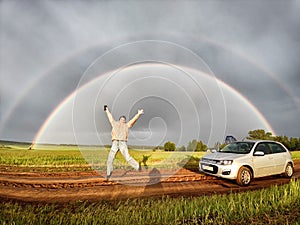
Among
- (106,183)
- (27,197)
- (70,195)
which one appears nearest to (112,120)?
(106,183)

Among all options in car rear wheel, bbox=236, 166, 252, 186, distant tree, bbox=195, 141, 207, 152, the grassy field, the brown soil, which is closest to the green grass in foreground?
the brown soil

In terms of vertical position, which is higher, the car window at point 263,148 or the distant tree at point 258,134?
the distant tree at point 258,134

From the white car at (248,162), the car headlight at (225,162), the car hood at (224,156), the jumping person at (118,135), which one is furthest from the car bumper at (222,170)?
the jumping person at (118,135)

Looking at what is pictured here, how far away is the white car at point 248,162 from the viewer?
32.0 feet

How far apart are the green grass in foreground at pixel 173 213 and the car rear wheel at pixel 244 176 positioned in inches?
126

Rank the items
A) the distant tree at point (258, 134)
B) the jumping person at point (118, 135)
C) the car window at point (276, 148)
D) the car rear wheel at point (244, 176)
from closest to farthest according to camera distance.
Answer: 1. the car rear wheel at point (244, 176)
2. the jumping person at point (118, 135)
3. the car window at point (276, 148)
4. the distant tree at point (258, 134)

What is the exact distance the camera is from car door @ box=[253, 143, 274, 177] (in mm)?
10195

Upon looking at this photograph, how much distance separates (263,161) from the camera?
411 inches

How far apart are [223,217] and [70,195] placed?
4758 millimetres

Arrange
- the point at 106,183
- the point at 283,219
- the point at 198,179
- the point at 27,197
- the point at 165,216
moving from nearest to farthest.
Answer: the point at 283,219, the point at 165,216, the point at 27,197, the point at 106,183, the point at 198,179

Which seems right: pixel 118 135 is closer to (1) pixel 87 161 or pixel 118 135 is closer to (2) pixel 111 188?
(2) pixel 111 188

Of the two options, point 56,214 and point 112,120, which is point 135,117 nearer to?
point 112,120

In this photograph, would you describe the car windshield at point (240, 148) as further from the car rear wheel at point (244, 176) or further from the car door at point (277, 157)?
the car door at point (277, 157)

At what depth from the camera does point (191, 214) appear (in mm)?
5406
